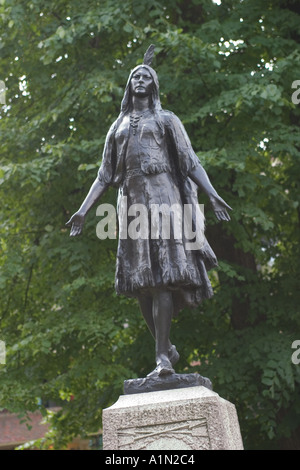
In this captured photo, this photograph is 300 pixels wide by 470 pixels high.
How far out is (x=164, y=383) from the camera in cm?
523

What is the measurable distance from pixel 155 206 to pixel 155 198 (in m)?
0.08

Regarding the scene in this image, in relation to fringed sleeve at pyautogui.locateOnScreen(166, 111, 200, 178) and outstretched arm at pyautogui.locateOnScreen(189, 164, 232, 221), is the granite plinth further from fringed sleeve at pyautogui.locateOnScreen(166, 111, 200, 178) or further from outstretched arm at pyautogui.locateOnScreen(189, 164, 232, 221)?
fringed sleeve at pyautogui.locateOnScreen(166, 111, 200, 178)

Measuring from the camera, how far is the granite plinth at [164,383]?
517 cm

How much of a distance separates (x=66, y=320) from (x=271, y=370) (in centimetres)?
291

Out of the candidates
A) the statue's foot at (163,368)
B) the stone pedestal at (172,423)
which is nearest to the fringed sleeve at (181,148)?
the statue's foot at (163,368)

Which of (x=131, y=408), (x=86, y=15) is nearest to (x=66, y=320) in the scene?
(x=86, y=15)

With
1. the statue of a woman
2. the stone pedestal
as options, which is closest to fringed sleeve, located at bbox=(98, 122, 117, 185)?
the statue of a woman

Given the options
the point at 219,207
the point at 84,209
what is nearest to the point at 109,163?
the point at 84,209

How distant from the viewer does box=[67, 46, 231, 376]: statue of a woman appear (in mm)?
5520

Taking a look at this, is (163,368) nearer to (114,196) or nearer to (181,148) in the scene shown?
(181,148)

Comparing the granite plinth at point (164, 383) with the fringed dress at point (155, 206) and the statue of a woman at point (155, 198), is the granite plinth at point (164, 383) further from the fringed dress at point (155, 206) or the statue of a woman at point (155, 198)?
the fringed dress at point (155, 206)

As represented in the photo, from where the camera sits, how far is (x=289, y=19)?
1101 cm

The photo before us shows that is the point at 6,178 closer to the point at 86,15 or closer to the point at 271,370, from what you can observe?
the point at 86,15
